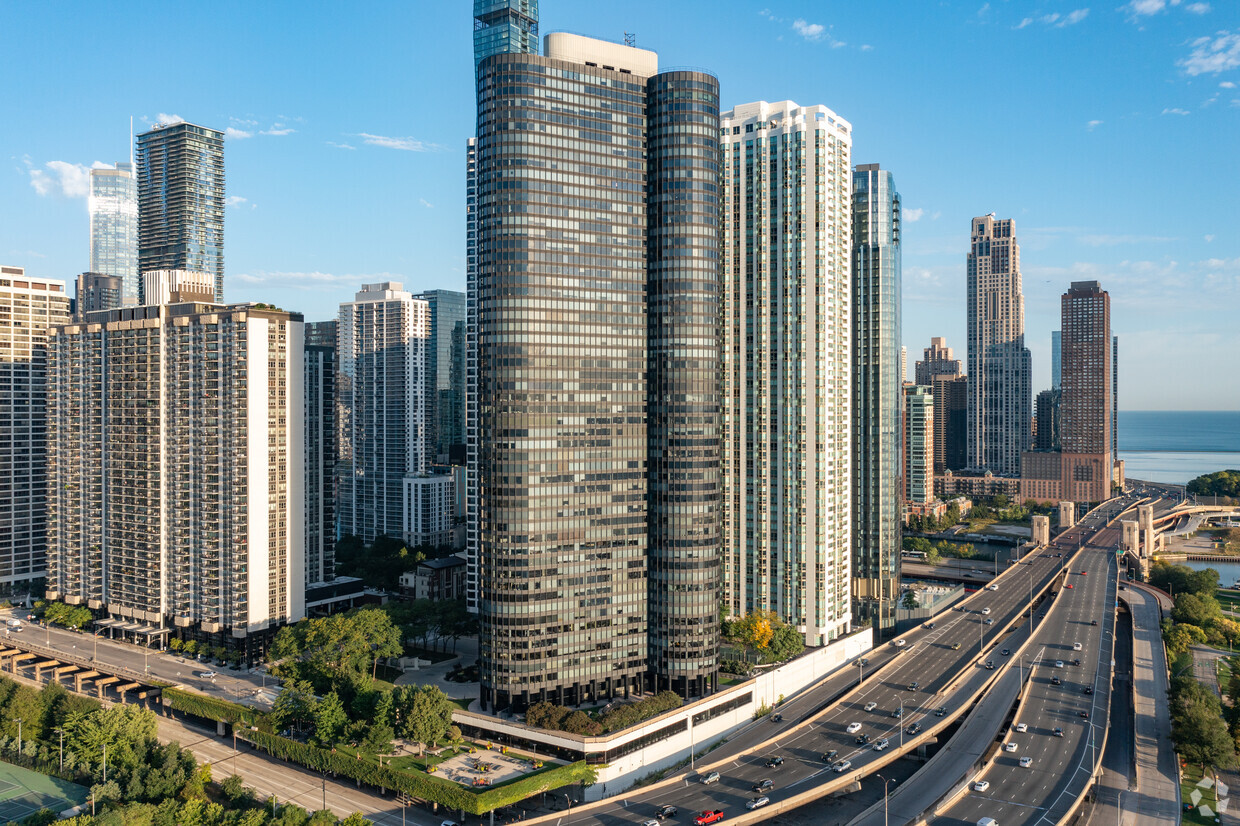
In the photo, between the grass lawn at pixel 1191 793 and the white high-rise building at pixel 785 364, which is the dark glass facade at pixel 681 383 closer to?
the white high-rise building at pixel 785 364

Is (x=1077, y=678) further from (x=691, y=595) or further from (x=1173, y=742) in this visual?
(x=691, y=595)

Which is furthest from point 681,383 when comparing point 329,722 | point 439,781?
point 329,722

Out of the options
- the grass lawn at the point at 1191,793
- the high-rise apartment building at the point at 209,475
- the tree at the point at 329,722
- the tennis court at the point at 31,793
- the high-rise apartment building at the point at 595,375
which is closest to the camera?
the tennis court at the point at 31,793

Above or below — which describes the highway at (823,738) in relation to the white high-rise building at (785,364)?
below

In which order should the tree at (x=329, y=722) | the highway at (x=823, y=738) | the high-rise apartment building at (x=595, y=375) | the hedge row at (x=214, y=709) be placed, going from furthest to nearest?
the hedge row at (x=214, y=709) → the high-rise apartment building at (x=595, y=375) → the tree at (x=329, y=722) → the highway at (x=823, y=738)

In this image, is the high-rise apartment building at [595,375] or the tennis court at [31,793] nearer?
the tennis court at [31,793]

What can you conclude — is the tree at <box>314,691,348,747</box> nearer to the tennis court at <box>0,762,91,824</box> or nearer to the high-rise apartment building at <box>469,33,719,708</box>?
the high-rise apartment building at <box>469,33,719,708</box>

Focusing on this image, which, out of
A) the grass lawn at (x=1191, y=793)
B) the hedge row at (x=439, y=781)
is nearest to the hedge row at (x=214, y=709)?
the hedge row at (x=439, y=781)
